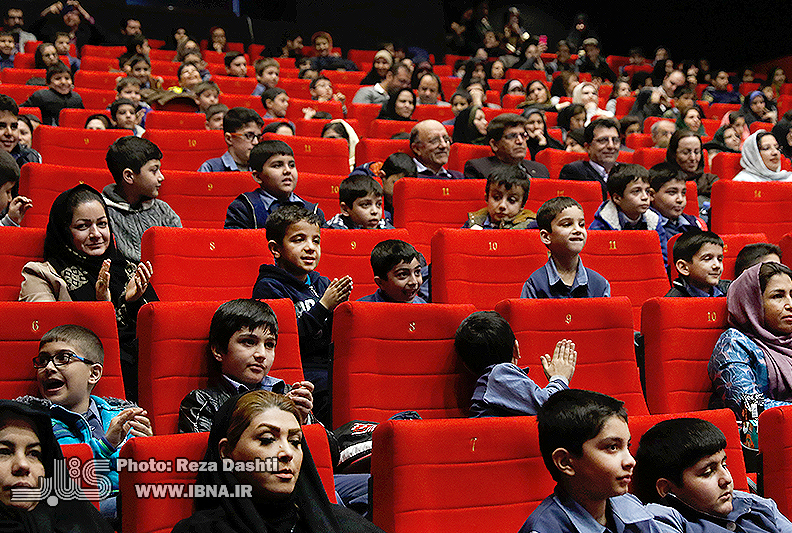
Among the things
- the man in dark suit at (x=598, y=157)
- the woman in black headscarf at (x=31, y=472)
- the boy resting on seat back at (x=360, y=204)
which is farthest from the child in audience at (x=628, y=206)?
the woman in black headscarf at (x=31, y=472)

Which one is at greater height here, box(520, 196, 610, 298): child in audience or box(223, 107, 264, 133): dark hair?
box(223, 107, 264, 133): dark hair

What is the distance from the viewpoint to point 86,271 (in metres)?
2.02

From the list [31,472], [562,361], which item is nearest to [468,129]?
[562,361]

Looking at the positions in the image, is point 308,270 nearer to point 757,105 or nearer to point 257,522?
point 257,522

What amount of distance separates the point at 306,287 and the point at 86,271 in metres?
0.51

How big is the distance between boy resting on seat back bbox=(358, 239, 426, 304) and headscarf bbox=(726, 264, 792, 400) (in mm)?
747

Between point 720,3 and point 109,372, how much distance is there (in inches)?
340

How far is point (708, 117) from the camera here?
241 inches

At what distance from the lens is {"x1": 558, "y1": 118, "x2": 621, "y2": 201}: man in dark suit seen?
3494 mm

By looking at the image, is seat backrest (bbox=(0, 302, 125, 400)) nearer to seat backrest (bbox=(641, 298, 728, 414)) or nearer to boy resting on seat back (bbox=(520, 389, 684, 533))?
boy resting on seat back (bbox=(520, 389, 684, 533))

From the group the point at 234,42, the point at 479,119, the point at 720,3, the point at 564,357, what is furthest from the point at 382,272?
the point at 720,3

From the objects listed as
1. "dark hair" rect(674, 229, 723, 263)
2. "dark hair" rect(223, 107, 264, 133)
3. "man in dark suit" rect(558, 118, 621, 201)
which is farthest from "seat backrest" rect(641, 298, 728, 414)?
"dark hair" rect(223, 107, 264, 133)

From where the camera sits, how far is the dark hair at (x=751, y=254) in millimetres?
2467

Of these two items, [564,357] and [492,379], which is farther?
[564,357]
